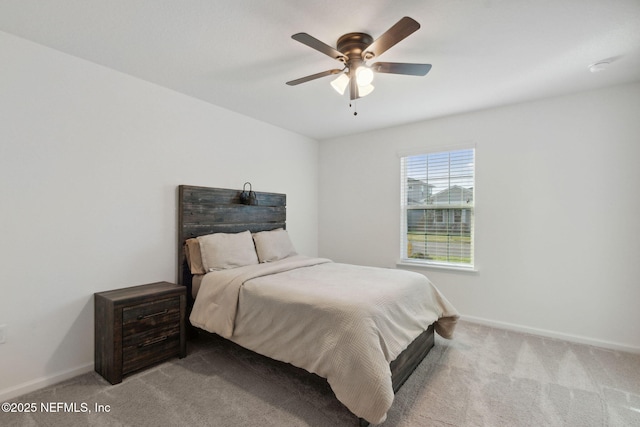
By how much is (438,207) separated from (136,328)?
11.2 ft

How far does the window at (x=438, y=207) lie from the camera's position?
11.7ft

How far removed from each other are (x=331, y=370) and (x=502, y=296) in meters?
2.51

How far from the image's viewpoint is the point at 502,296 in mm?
3295

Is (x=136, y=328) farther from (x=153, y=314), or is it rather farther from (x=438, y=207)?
(x=438, y=207)

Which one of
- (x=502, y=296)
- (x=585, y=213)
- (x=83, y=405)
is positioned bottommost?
(x=83, y=405)

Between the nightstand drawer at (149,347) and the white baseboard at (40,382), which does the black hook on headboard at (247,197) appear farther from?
the white baseboard at (40,382)

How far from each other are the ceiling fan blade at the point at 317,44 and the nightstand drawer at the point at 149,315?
2.22 m

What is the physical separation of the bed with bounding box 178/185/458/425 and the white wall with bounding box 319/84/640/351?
103cm

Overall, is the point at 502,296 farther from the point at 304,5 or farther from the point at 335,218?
the point at 304,5

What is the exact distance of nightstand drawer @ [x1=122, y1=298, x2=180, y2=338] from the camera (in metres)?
2.23

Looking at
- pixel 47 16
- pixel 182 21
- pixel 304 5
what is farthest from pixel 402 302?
pixel 47 16

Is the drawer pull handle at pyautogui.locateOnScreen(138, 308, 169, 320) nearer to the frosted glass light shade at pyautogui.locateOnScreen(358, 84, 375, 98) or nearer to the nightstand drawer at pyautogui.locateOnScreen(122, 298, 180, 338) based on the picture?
the nightstand drawer at pyautogui.locateOnScreen(122, 298, 180, 338)

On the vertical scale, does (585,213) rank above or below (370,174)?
below

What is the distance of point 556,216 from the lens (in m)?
3.03
